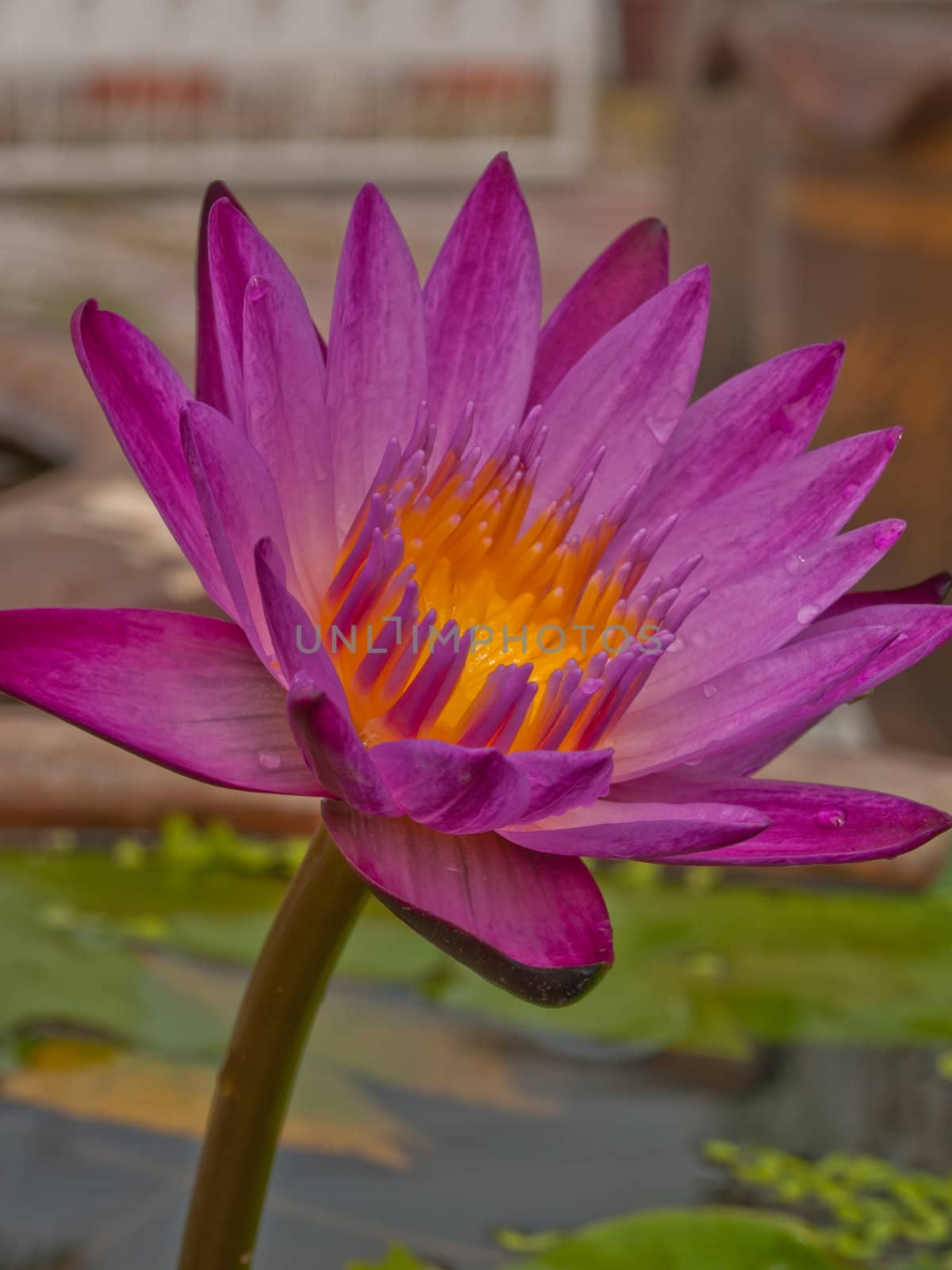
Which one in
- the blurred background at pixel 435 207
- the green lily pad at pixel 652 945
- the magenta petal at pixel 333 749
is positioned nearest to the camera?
the magenta petal at pixel 333 749

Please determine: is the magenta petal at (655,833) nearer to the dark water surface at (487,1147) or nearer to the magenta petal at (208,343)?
the magenta petal at (208,343)

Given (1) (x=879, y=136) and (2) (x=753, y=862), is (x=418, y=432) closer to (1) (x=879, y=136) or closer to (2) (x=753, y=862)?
(2) (x=753, y=862)

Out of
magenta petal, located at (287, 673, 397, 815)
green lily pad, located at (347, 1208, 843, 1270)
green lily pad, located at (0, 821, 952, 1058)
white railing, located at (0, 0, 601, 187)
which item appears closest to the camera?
magenta petal, located at (287, 673, 397, 815)

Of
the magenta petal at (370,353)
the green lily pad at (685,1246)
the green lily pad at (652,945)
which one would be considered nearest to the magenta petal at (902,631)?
the magenta petal at (370,353)

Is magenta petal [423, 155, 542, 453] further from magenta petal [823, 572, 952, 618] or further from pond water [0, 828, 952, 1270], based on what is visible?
pond water [0, 828, 952, 1270]

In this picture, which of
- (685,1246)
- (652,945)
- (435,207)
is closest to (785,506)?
(685,1246)

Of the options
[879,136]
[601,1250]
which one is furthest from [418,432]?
[879,136]

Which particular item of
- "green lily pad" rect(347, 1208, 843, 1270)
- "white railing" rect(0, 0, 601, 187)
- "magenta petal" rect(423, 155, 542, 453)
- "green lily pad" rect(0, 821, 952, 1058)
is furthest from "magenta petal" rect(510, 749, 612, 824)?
"white railing" rect(0, 0, 601, 187)
